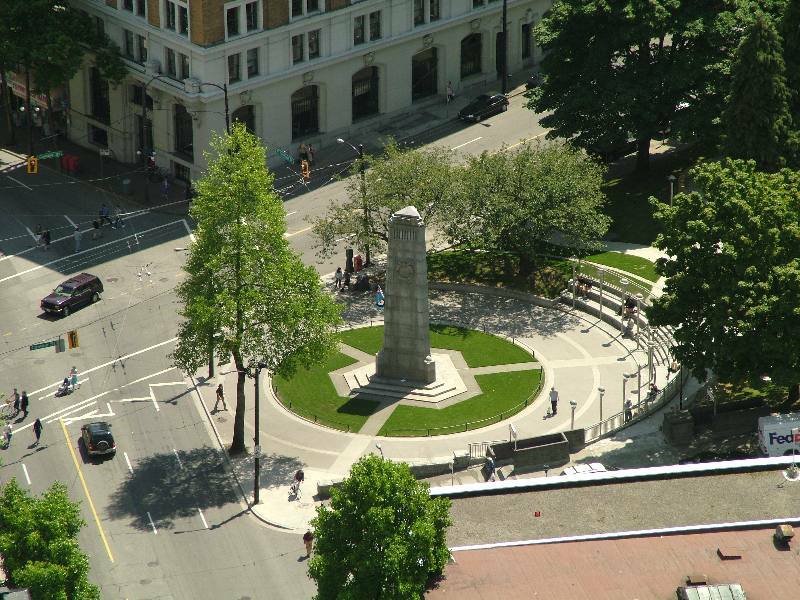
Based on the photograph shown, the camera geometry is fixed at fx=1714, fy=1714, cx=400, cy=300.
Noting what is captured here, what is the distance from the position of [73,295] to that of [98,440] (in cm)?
1855

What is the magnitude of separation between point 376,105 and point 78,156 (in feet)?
78.2

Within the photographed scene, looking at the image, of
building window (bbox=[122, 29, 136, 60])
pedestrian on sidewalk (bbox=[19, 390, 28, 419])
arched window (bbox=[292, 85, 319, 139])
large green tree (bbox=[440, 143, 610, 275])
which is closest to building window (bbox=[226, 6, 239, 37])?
arched window (bbox=[292, 85, 319, 139])

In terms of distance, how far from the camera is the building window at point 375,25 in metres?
132

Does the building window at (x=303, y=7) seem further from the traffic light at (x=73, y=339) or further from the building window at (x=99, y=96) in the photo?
the traffic light at (x=73, y=339)

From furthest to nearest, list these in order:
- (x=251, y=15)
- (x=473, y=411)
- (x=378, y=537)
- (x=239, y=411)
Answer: (x=251, y=15), (x=473, y=411), (x=239, y=411), (x=378, y=537)

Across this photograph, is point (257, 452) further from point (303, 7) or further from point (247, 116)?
point (303, 7)

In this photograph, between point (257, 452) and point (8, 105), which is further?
point (8, 105)

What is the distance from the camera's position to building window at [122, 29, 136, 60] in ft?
420

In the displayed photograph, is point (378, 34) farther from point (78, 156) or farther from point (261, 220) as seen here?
point (261, 220)

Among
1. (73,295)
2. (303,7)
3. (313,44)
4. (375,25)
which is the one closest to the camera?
(73,295)

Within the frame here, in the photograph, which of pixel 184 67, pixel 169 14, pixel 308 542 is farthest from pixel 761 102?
pixel 169 14

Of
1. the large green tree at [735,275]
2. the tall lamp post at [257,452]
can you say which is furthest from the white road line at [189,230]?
the large green tree at [735,275]

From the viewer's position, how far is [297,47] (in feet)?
420

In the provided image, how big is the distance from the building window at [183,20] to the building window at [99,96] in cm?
1227
